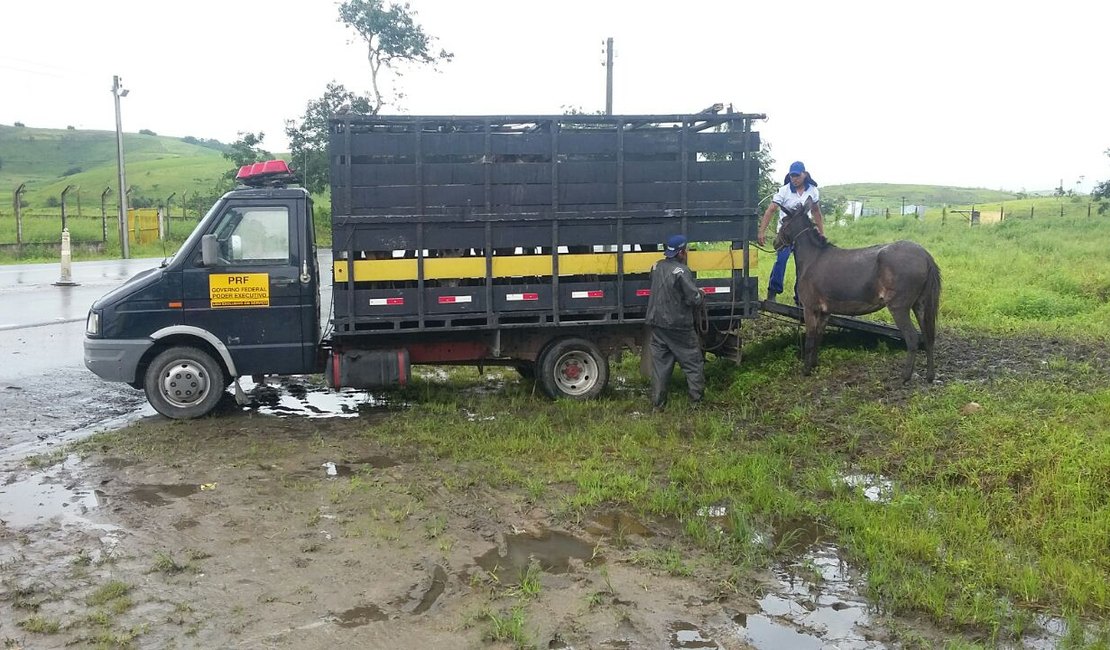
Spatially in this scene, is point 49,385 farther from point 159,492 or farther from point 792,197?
point 792,197

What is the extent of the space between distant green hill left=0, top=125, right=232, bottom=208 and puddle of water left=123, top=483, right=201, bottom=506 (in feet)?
173

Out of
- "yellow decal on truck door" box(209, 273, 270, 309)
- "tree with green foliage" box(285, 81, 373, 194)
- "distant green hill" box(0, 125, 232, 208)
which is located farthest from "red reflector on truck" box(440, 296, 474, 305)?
"distant green hill" box(0, 125, 232, 208)

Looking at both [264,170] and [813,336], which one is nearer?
[264,170]

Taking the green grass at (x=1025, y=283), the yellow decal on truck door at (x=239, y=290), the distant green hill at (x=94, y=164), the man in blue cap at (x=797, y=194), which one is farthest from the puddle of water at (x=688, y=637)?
the distant green hill at (x=94, y=164)

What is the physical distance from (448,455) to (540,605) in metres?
2.70

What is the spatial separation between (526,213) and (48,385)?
5.51 meters

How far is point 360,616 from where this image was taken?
4105mm

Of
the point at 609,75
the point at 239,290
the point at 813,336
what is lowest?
the point at 813,336

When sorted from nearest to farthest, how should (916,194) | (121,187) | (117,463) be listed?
(117,463), (121,187), (916,194)

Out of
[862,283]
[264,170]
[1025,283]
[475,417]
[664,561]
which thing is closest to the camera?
[664,561]

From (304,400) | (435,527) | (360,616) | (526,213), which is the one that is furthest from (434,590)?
(304,400)

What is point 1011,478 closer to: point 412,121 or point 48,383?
point 412,121

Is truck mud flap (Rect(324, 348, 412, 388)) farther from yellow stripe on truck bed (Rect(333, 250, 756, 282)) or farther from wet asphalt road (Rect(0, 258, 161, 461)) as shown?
wet asphalt road (Rect(0, 258, 161, 461))

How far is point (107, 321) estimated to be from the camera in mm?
7465
